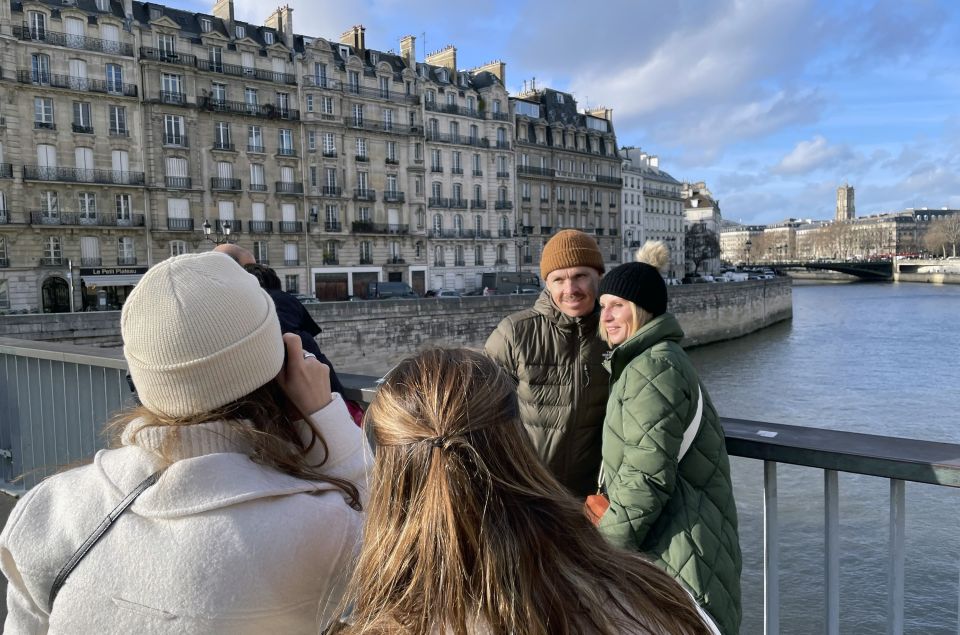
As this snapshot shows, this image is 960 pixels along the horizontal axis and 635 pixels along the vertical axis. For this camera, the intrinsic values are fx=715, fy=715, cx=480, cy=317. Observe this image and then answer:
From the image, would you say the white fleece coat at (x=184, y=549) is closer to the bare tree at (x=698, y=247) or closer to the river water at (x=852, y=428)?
the river water at (x=852, y=428)

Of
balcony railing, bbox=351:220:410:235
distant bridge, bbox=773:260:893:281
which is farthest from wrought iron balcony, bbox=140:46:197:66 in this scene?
distant bridge, bbox=773:260:893:281

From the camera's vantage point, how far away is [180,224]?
33.7m

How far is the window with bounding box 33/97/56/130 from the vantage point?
30125 millimetres

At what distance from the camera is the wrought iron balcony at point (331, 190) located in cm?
3859

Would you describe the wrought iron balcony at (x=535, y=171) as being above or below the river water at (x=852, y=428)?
above

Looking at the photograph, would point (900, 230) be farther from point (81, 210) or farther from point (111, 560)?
point (111, 560)

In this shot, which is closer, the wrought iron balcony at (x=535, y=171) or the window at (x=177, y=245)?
the window at (x=177, y=245)

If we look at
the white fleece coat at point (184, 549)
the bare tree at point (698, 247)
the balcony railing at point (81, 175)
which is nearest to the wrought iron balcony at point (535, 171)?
the balcony railing at point (81, 175)

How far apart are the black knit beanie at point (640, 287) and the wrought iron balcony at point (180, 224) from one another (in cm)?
3446

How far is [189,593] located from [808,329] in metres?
42.2

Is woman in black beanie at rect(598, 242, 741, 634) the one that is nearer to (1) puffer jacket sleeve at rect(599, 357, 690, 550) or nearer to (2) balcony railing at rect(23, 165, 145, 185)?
(1) puffer jacket sleeve at rect(599, 357, 690, 550)

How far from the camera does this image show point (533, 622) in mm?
929

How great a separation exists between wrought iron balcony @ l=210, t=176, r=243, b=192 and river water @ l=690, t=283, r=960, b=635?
23.4m

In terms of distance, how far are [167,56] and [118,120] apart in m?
3.84
